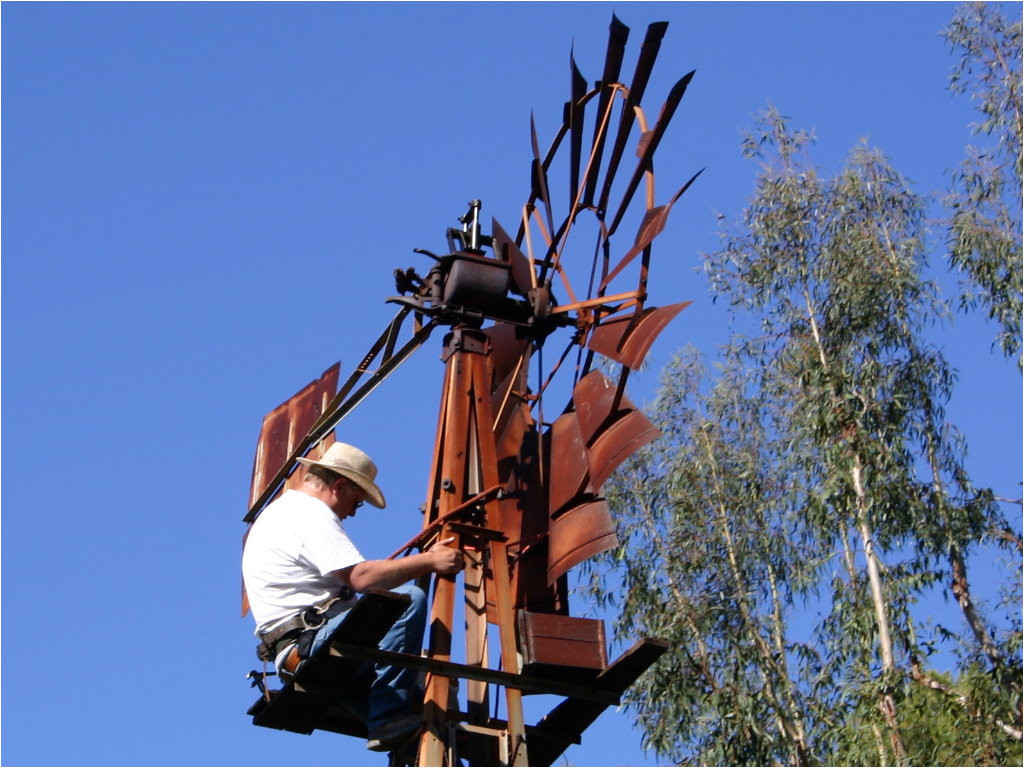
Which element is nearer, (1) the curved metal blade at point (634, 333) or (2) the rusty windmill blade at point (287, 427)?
(1) the curved metal blade at point (634, 333)

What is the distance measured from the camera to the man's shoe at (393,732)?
514 cm

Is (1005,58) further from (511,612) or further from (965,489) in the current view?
(511,612)

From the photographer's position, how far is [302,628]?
5.25 meters

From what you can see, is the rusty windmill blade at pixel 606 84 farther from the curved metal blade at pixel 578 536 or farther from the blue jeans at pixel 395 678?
the blue jeans at pixel 395 678

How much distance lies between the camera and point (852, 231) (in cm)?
1484

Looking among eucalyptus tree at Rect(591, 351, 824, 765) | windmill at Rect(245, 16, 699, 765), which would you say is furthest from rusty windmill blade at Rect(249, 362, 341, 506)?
eucalyptus tree at Rect(591, 351, 824, 765)

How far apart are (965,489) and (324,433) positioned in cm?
851

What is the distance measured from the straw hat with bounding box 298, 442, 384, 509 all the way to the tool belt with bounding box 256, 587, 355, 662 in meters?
0.43

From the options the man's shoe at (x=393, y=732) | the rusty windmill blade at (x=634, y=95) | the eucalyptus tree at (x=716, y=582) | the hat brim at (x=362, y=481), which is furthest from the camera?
the eucalyptus tree at (x=716, y=582)

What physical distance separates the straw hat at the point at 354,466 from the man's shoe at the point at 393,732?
81 cm

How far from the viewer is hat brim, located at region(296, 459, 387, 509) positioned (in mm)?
5566

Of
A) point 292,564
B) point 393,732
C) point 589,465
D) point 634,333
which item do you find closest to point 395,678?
point 393,732

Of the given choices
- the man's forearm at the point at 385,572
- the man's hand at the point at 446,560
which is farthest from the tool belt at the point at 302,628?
the man's hand at the point at 446,560

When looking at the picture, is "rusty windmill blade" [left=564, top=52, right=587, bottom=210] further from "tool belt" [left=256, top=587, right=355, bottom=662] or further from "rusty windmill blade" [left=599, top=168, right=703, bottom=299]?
"tool belt" [left=256, top=587, right=355, bottom=662]
